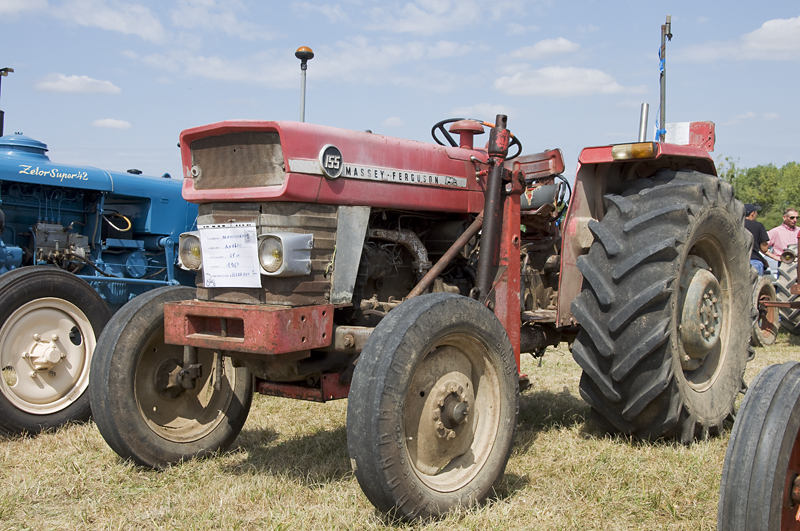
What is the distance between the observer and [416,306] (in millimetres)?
2969

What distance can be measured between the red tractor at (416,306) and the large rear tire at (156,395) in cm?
1

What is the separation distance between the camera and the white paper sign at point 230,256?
320 cm

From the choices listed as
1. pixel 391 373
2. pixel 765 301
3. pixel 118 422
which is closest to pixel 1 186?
pixel 118 422

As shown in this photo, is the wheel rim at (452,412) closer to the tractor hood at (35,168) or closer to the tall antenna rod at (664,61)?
the tractor hood at (35,168)

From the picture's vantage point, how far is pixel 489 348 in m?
3.27

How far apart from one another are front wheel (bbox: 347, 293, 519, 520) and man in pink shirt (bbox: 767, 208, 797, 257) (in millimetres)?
7986

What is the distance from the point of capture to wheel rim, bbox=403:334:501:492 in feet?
9.85

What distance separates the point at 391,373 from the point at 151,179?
4990mm

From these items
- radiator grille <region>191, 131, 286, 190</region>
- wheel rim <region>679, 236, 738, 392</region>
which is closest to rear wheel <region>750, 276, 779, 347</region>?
wheel rim <region>679, 236, 738, 392</region>

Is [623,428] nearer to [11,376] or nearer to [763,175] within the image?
[11,376]

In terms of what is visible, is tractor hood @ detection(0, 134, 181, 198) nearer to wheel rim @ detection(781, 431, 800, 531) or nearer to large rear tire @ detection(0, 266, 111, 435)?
large rear tire @ detection(0, 266, 111, 435)

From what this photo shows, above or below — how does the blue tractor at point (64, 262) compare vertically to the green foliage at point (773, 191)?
below

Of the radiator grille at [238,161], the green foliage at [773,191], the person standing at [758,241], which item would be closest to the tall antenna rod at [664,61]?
the person standing at [758,241]

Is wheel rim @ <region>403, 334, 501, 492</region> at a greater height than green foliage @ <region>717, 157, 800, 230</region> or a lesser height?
lesser
